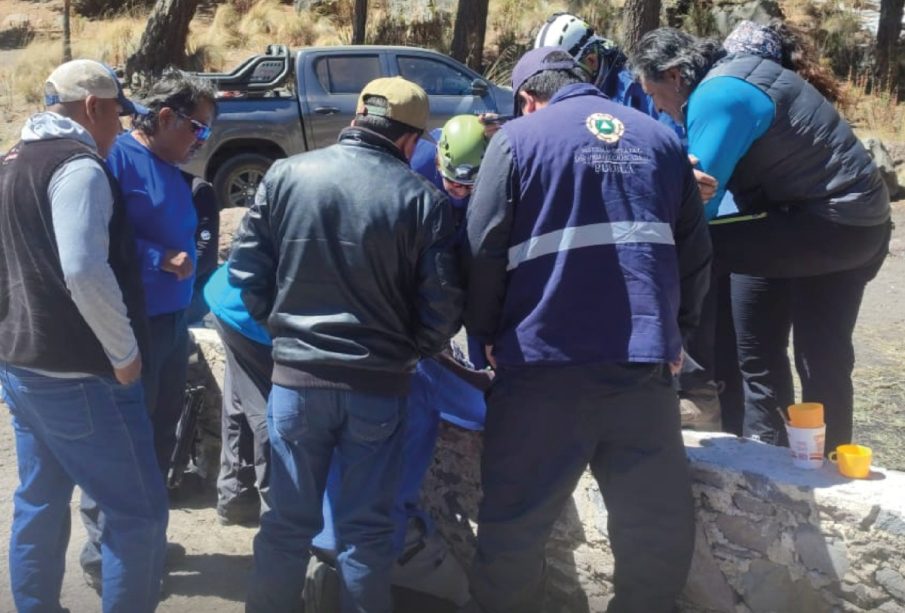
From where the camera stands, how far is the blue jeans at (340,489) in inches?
124

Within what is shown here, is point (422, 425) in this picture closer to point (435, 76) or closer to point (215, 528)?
point (215, 528)

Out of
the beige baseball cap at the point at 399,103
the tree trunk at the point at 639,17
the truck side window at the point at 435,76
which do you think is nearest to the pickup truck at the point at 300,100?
the truck side window at the point at 435,76

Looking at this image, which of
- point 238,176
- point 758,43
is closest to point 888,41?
point 238,176

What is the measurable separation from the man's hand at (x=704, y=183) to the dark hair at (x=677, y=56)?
0.34 m

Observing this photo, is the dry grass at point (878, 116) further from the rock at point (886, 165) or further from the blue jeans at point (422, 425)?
the blue jeans at point (422, 425)

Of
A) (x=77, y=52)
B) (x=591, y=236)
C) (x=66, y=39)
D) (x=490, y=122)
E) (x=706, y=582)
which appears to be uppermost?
(x=490, y=122)

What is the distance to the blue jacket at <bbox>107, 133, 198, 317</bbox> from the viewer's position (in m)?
3.73

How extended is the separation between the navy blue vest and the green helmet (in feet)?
1.86

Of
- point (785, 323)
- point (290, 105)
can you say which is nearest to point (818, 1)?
point (290, 105)

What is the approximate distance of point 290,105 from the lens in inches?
488

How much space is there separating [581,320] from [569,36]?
195cm

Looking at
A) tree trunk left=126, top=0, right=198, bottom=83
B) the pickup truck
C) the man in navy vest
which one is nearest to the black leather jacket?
the man in navy vest

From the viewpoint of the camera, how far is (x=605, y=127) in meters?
2.99

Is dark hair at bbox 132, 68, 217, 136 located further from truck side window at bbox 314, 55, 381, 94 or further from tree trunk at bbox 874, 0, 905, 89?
tree trunk at bbox 874, 0, 905, 89
